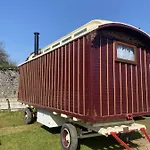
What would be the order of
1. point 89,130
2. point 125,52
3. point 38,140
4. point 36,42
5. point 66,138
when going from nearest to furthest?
1. point 89,130
2. point 125,52
3. point 66,138
4. point 38,140
5. point 36,42

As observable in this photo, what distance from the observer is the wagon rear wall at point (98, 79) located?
6.16 metres

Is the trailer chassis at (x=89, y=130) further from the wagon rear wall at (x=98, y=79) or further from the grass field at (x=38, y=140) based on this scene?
the grass field at (x=38, y=140)

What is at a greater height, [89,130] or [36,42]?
[36,42]

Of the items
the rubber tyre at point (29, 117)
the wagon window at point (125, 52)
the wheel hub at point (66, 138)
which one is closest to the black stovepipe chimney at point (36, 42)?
the rubber tyre at point (29, 117)

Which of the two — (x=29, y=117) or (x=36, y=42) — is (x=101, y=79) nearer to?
(x=29, y=117)

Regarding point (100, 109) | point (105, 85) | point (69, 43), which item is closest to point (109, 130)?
point (100, 109)

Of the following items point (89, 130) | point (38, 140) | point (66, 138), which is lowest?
point (38, 140)

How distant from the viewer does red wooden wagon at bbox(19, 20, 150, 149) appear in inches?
243

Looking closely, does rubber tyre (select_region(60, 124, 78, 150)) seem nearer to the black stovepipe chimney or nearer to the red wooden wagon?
the red wooden wagon

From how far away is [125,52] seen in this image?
697 centimetres

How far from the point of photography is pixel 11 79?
17.6m

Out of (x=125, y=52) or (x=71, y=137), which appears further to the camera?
(x=125, y=52)

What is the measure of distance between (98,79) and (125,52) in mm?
1445

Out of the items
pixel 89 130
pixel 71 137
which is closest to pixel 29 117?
pixel 71 137
